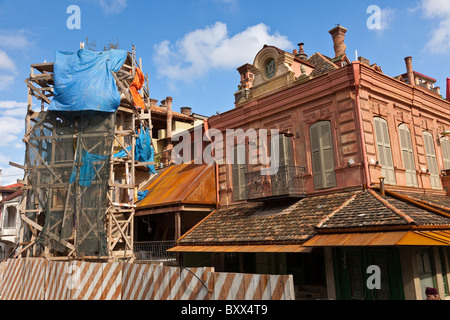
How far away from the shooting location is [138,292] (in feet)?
31.7

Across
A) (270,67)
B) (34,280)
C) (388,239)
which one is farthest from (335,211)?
(34,280)

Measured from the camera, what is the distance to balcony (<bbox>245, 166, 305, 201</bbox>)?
14.5m

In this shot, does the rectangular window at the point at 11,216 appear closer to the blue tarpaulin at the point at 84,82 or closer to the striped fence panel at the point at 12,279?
the blue tarpaulin at the point at 84,82

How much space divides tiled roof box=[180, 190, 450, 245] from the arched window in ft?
2.03

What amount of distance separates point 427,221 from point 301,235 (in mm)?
3633

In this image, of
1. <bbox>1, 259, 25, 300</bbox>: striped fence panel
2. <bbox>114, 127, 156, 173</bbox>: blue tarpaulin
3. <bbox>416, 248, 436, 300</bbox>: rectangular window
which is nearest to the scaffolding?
<bbox>114, 127, 156, 173</bbox>: blue tarpaulin

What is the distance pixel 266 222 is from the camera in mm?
14320

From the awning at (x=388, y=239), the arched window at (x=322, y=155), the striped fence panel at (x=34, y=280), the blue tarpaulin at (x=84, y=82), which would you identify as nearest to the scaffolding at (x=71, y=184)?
the blue tarpaulin at (x=84, y=82)

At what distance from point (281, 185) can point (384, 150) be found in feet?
13.4

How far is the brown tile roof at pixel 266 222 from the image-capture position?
12.7m

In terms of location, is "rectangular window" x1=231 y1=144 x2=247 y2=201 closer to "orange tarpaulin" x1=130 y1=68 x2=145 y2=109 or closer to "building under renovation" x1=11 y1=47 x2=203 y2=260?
"building under renovation" x1=11 y1=47 x2=203 y2=260

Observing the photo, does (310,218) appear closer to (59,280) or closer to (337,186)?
(337,186)
